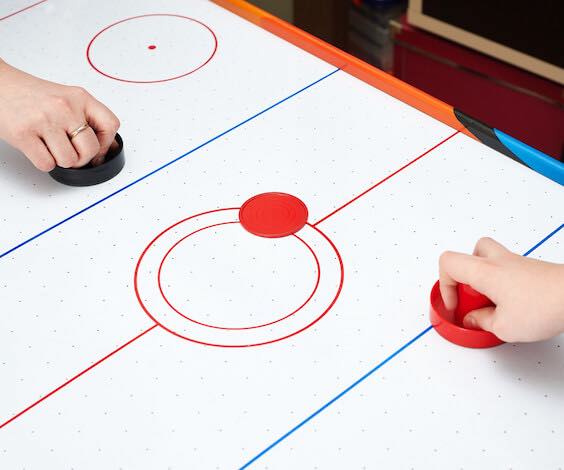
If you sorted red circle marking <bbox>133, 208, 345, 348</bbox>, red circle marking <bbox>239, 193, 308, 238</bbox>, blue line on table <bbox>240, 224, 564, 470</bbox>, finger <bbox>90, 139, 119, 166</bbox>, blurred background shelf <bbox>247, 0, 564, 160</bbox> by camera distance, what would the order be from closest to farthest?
blue line on table <bbox>240, 224, 564, 470</bbox> < red circle marking <bbox>133, 208, 345, 348</bbox> < red circle marking <bbox>239, 193, 308, 238</bbox> < finger <bbox>90, 139, 119, 166</bbox> < blurred background shelf <bbox>247, 0, 564, 160</bbox>

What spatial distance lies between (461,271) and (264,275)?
0.24m

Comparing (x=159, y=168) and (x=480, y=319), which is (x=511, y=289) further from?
(x=159, y=168)

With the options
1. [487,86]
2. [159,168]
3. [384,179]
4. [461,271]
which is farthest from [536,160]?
[487,86]

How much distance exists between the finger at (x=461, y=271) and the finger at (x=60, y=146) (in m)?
0.53

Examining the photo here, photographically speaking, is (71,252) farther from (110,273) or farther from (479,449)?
(479,449)

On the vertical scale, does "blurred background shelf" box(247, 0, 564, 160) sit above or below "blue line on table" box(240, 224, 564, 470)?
below

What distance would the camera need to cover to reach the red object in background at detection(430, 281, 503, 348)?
79cm

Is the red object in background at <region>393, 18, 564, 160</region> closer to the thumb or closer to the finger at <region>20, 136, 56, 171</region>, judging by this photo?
the thumb

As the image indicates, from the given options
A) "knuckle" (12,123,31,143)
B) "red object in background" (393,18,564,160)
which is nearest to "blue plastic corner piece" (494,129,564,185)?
"knuckle" (12,123,31,143)

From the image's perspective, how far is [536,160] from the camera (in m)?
1.01

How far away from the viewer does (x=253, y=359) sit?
81 centimetres

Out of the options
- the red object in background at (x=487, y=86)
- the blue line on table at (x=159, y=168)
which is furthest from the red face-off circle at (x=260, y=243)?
the red object in background at (x=487, y=86)

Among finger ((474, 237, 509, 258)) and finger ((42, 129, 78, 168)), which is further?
finger ((42, 129, 78, 168))

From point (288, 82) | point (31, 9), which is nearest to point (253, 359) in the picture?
point (288, 82)
